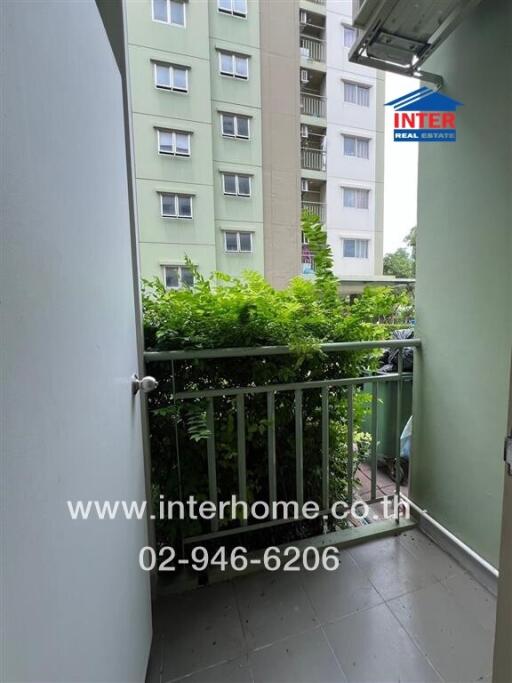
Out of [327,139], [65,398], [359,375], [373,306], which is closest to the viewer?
[65,398]

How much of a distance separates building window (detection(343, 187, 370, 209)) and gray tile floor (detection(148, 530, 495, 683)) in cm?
600

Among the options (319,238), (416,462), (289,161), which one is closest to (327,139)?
(289,161)

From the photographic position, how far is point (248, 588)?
53.9 inches

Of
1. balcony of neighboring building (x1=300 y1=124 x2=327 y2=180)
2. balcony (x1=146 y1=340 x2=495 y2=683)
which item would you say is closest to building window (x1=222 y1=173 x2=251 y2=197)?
balcony (x1=146 y1=340 x2=495 y2=683)

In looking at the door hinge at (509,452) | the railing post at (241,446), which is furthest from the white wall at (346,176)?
the door hinge at (509,452)

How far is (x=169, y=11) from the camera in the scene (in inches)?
91.5

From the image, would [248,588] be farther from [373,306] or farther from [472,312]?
[472,312]

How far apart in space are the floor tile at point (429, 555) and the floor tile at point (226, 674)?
890 mm

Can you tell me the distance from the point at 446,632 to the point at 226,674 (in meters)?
0.80

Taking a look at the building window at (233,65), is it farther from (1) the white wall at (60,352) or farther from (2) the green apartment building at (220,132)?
(1) the white wall at (60,352)

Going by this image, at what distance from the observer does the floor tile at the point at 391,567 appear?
1.35 m

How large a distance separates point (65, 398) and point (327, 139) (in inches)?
262

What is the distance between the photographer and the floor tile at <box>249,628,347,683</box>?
1.03m

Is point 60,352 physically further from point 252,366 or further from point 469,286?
point 469,286
